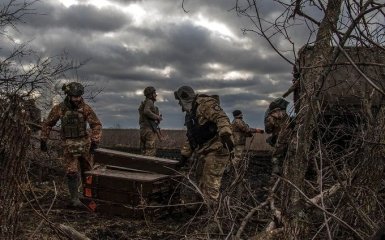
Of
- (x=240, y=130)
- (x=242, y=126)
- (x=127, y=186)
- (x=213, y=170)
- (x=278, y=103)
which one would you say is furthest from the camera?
(x=240, y=130)

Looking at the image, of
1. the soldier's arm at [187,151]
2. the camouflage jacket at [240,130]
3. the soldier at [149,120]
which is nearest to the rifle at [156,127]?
the soldier at [149,120]

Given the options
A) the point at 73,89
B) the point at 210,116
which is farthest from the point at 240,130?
the point at 73,89

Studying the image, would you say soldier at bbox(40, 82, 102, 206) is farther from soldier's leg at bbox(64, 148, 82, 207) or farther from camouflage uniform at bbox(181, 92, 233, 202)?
camouflage uniform at bbox(181, 92, 233, 202)

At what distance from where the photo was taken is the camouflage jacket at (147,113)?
12648 mm

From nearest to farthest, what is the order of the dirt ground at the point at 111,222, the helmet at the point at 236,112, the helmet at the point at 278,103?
1. the dirt ground at the point at 111,222
2. the helmet at the point at 278,103
3. the helmet at the point at 236,112

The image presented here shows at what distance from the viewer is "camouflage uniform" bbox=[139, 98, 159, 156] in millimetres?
12781

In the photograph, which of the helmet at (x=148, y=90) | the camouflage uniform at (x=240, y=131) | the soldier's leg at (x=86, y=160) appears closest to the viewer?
the soldier's leg at (x=86, y=160)

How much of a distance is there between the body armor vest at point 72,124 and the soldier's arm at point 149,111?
454cm

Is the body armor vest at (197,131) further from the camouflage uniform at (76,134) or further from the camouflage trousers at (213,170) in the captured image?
the camouflage uniform at (76,134)

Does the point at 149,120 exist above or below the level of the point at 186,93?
below

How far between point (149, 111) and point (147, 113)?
0.25 feet

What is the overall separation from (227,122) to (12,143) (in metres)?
3.92

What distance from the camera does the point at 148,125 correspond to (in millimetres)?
12961

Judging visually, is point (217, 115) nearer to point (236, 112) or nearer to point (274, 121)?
point (274, 121)
